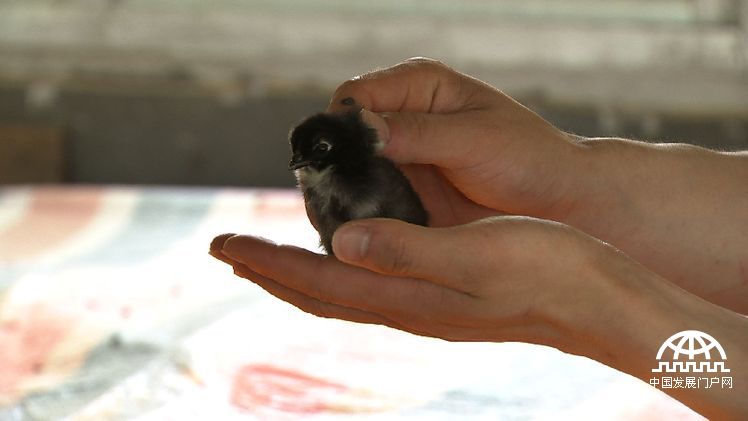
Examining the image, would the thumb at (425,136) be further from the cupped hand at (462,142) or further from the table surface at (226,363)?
the table surface at (226,363)

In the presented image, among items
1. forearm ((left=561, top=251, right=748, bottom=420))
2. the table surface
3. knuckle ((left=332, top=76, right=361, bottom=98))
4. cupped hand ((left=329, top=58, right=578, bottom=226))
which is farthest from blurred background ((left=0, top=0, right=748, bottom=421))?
forearm ((left=561, top=251, right=748, bottom=420))

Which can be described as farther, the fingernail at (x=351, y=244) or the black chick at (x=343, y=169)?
the black chick at (x=343, y=169)

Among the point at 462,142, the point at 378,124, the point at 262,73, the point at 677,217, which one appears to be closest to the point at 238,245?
the point at 378,124

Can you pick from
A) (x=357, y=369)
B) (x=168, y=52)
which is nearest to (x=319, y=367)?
(x=357, y=369)

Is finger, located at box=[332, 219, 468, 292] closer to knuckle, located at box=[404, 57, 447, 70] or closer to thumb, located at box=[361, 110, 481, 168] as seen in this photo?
thumb, located at box=[361, 110, 481, 168]

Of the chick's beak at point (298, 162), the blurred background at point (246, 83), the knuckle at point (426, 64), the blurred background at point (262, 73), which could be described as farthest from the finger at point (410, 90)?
the blurred background at point (262, 73)

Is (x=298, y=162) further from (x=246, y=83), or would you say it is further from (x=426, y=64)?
(x=246, y=83)

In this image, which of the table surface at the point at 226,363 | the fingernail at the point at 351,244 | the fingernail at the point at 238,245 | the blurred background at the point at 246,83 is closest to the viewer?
the fingernail at the point at 351,244
